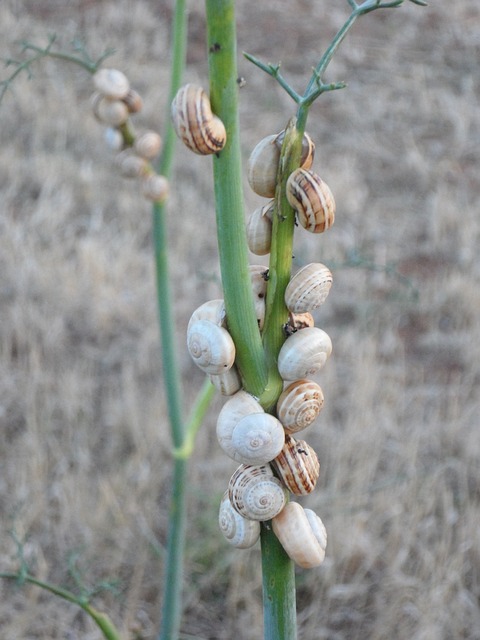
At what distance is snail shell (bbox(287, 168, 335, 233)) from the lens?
2.04 ft

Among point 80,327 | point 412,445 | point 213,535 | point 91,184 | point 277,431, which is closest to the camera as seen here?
point 277,431

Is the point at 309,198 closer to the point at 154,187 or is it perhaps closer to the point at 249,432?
the point at 249,432

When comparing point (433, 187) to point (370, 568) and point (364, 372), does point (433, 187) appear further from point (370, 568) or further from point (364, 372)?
point (370, 568)

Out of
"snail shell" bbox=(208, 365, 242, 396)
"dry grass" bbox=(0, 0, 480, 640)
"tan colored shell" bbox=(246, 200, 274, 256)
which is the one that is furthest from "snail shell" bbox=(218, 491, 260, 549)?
"dry grass" bbox=(0, 0, 480, 640)

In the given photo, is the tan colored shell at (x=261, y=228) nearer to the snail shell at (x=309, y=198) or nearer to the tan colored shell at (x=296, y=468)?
the snail shell at (x=309, y=198)

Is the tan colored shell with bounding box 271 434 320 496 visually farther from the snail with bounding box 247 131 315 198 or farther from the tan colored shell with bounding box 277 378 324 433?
the snail with bounding box 247 131 315 198

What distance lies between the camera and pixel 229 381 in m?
0.69

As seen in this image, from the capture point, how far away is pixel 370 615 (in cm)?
206

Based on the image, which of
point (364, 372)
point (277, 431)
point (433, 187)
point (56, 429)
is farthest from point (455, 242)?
point (277, 431)

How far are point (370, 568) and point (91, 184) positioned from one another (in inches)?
103

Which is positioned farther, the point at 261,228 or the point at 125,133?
the point at 125,133

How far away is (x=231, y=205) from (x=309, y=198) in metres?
0.06

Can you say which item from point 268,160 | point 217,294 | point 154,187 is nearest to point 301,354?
point 268,160

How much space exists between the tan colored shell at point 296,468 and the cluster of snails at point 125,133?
78cm
